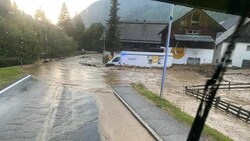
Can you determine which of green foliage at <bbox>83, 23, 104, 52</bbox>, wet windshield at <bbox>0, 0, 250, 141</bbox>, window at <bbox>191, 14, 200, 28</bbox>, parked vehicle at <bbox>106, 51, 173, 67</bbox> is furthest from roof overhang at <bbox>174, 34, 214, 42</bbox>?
green foliage at <bbox>83, 23, 104, 52</bbox>

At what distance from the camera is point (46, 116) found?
12539mm

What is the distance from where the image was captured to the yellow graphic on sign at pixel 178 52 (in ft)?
170

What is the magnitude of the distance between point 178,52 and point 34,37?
27114 millimetres

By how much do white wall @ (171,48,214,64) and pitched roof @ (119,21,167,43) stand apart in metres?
13.3

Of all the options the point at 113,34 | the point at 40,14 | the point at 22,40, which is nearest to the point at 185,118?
the point at 22,40

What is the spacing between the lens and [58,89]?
66.7 ft

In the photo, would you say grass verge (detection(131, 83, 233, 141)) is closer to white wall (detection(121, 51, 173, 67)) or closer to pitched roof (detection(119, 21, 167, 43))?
white wall (detection(121, 51, 173, 67))

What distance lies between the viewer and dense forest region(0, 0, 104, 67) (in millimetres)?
39750

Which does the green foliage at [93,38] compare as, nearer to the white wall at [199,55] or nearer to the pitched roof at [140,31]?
the pitched roof at [140,31]

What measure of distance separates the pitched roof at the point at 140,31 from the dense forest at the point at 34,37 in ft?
49.2

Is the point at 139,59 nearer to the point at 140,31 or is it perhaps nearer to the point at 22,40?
the point at 22,40

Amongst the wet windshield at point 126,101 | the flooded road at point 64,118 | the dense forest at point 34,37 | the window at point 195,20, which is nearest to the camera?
the wet windshield at point 126,101

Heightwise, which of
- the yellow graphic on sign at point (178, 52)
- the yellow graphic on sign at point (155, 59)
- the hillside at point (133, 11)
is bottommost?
the yellow graphic on sign at point (155, 59)

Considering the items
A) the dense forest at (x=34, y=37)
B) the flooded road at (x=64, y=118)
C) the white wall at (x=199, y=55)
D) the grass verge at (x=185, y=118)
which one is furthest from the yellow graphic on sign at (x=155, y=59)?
the flooded road at (x=64, y=118)
